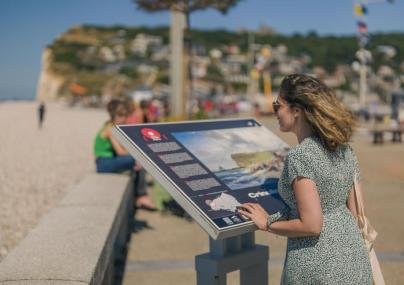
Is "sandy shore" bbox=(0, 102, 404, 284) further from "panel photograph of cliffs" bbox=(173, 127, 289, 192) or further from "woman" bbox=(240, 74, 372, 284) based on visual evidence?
"woman" bbox=(240, 74, 372, 284)

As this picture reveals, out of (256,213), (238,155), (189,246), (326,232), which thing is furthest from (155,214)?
(326,232)

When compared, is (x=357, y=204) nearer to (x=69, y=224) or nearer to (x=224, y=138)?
(x=224, y=138)

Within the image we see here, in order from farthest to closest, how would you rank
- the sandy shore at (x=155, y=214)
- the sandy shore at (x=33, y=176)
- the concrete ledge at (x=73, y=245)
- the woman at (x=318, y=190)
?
the sandy shore at (x=33, y=176) < the sandy shore at (x=155, y=214) < the concrete ledge at (x=73, y=245) < the woman at (x=318, y=190)

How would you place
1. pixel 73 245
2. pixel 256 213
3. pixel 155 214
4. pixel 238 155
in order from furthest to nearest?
pixel 155 214 < pixel 73 245 < pixel 238 155 < pixel 256 213

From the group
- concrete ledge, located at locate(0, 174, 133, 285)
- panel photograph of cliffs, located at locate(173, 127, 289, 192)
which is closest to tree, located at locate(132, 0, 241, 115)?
concrete ledge, located at locate(0, 174, 133, 285)

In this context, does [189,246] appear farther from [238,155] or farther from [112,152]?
[238,155]

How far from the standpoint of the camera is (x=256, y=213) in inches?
118

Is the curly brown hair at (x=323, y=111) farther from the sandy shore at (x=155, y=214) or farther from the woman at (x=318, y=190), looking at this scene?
the sandy shore at (x=155, y=214)

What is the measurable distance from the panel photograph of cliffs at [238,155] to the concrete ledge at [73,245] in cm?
88

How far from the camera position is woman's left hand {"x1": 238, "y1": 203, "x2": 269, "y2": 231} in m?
2.93

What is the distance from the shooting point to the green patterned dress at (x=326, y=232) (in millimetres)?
2635

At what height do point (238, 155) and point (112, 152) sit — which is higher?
point (238, 155)

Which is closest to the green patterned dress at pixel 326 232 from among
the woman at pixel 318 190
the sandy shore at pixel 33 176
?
the woman at pixel 318 190

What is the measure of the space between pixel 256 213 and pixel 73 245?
1.52 metres
